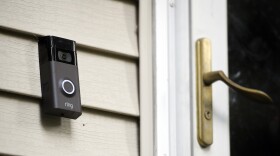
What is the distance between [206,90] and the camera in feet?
6.95

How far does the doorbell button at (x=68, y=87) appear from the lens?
188cm

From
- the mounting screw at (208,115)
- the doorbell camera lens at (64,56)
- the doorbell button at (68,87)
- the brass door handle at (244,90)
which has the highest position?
the doorbell camera lens at (64,56)

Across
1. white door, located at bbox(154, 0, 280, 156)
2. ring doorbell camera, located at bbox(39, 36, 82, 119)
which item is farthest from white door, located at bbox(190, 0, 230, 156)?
ring doorbell camera, located at bbox(39, 36, 82, 119)

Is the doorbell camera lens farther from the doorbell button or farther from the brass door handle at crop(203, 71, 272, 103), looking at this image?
the brass door handle at crop(203, 71, 272, 103)

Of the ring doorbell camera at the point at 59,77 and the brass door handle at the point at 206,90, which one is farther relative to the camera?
the brass door handle at the point at 206,90

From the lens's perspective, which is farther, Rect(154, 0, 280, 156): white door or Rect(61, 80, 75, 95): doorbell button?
Rect(154, 0, 280, 156): white door

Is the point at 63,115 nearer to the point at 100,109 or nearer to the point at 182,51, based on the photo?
the point at 100,109

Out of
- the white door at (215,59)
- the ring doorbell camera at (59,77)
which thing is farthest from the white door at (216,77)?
the ring doorbell camera at (59,77)

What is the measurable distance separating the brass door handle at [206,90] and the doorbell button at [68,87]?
0.38 m

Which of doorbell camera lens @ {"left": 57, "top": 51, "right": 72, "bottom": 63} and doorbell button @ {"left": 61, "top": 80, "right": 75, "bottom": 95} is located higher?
doorbell camera lens @ {"left": 57, "top": 51, "right": 72, "bottom": 63}

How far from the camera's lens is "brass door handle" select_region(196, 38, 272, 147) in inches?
80.9

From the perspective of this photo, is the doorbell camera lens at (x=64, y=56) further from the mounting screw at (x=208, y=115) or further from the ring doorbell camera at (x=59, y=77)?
the mounting screw at (x=208, y=115)

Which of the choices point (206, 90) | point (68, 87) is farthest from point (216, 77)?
point (68, 87)

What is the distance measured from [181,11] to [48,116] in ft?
1.70
